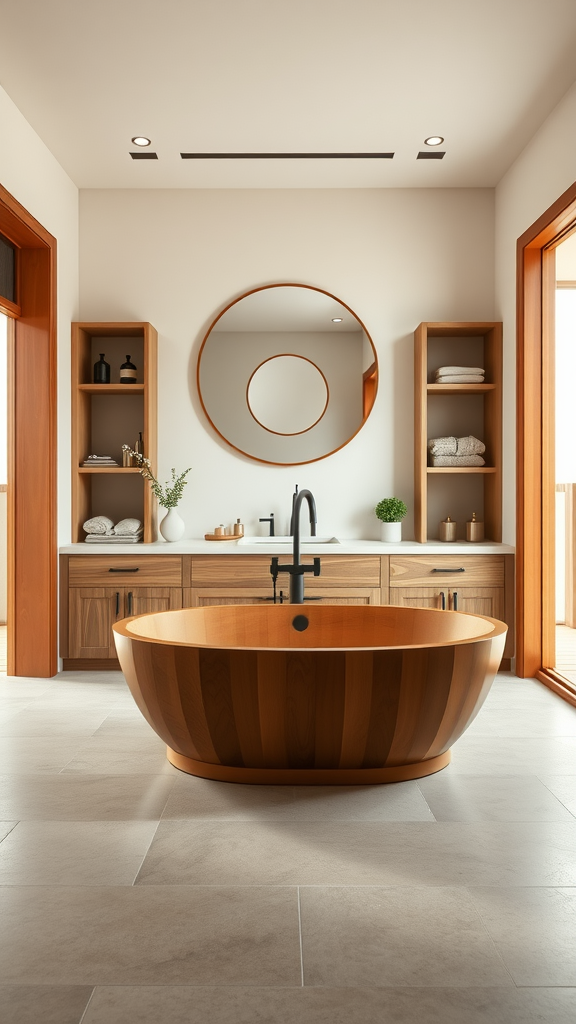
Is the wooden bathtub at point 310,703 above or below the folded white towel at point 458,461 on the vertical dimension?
below

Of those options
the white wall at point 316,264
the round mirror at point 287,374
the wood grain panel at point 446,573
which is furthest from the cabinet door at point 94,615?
the wood grain panel at point 446,573

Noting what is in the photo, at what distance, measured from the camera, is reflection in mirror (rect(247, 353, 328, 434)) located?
4742mm

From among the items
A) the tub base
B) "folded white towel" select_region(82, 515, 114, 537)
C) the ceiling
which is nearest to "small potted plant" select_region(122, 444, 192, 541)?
"folded white towel" select_region(82, 515, 114, 537)

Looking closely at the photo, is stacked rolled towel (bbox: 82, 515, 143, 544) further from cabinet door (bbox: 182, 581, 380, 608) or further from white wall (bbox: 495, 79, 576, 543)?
white wall (bbox: 495, 79, 576, 543)

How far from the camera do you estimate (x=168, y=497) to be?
4562 millimetres

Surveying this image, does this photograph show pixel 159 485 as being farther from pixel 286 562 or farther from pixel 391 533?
pixel 391 533

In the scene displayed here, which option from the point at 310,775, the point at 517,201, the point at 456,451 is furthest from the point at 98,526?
the point at 517,201

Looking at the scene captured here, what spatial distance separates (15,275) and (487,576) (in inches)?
114

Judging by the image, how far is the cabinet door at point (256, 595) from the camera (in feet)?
13.9

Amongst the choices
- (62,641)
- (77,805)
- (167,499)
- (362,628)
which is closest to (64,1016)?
(77,805)

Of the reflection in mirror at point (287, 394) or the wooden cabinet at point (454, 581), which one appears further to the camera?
the reflection in mirror at point (287, 394)

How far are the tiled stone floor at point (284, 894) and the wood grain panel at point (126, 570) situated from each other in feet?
4.69

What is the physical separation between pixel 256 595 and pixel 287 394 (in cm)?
124

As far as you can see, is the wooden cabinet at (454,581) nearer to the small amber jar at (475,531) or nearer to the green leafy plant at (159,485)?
the small amber jar at (475,531)
